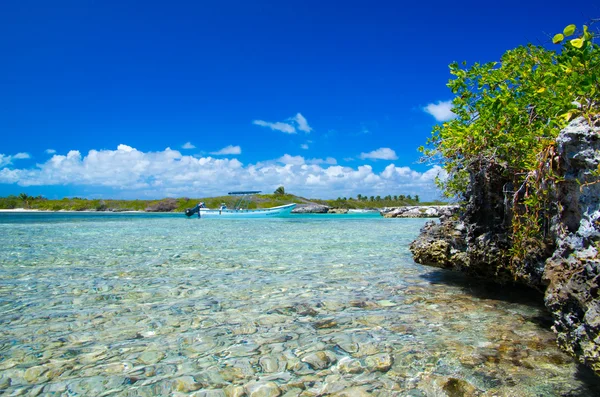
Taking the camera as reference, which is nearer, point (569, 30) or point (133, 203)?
point (569, 30)

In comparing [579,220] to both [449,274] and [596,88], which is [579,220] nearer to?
[596,88]

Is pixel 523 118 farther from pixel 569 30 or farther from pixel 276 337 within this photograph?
pixel 276 337

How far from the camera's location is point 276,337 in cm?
498

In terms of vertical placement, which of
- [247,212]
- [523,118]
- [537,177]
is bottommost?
[247,212]

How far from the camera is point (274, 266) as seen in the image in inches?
434

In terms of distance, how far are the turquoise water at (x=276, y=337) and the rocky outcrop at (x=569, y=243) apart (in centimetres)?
58

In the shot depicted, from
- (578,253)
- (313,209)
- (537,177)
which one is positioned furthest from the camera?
(313,209)

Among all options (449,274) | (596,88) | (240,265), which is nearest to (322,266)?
(240,265)

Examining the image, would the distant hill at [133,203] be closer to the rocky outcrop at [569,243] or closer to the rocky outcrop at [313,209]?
the rocky outcrop at [313,209]

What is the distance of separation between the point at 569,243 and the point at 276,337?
12.3 ft

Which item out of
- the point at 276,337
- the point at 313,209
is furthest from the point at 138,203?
the point at 276,337

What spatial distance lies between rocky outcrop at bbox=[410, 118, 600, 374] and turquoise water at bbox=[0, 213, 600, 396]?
582 millimetres

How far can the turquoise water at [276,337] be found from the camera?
11.9 ft

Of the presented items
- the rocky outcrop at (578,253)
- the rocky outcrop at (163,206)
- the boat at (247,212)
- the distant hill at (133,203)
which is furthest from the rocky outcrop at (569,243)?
the rocky outcrop at (163,206)
